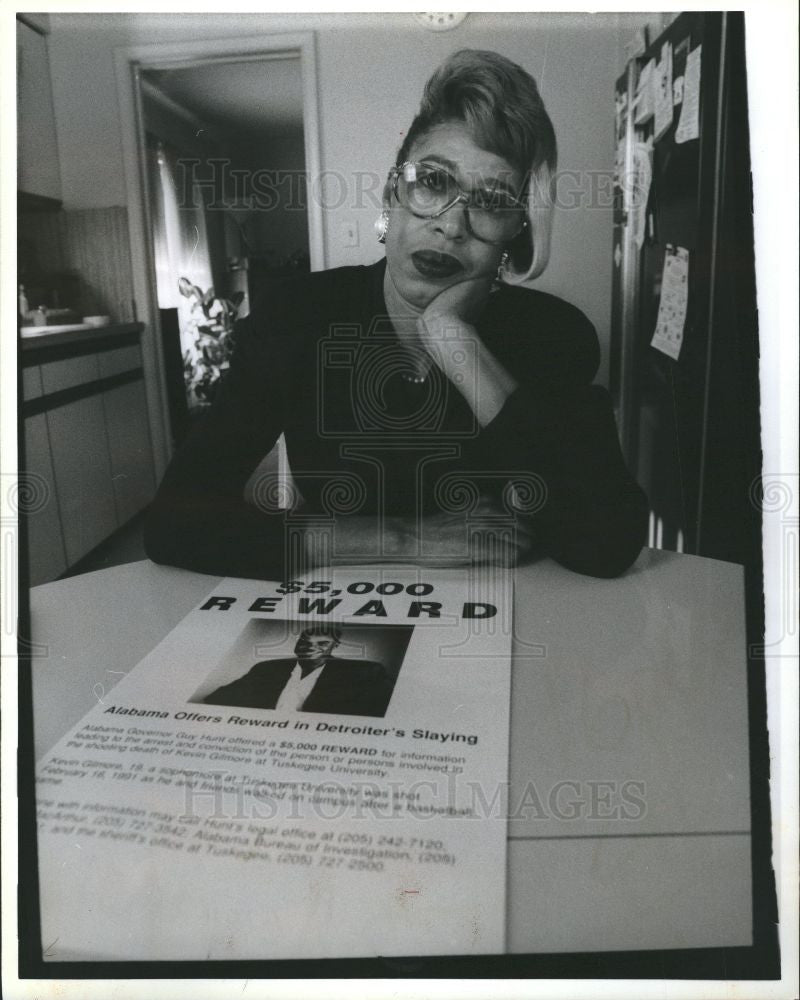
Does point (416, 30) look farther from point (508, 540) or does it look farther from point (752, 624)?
point (752, 624)

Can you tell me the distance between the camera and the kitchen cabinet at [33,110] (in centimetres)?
71

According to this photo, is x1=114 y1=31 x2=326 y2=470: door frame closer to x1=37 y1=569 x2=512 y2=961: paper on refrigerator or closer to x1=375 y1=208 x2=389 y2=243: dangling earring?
x1=375 y1=208 x2=389 y2=243: dangling earring

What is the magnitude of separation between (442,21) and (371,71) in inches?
3.1

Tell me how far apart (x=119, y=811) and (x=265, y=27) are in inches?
28.2

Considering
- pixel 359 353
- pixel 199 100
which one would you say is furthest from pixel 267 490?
pixel 199 100

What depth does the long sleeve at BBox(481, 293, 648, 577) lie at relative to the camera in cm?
75

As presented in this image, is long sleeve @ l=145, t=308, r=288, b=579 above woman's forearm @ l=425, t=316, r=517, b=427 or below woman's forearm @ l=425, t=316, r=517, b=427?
below

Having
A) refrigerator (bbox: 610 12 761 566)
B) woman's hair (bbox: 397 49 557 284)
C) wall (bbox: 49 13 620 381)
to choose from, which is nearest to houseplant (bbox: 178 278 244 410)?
wall (bbox: 49 13 620 381)

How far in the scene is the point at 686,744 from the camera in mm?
626

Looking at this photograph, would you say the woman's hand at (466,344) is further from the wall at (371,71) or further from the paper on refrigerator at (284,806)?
the paper on refrigerator at (284,806)

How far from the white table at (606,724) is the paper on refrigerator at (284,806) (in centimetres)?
3

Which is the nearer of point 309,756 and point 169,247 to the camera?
point 309,756

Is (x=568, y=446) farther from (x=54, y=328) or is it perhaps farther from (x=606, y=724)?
(x=54, y=328)

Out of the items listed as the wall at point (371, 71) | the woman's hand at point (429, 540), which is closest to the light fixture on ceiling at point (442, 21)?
the wall at point (371, 71)
